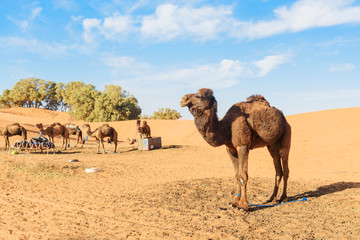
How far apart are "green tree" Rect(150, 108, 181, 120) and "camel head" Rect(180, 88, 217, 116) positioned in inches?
2243

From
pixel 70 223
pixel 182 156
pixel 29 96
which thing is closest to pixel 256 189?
pixel 70 223

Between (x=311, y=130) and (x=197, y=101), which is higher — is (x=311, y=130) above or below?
below

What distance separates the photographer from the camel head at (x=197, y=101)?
19.7ft

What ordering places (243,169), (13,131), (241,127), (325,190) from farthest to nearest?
1. (13,131)
2. (325,190)
3. (243,169)
4. (241,127)

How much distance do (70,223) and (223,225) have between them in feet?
11.5

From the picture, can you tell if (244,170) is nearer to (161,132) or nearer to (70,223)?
(70,223)

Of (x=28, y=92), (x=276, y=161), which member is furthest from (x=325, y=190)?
(x=28, y=92)

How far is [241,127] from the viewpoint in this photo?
6.42m

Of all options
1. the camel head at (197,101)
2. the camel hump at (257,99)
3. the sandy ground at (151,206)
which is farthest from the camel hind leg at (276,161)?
the camel head at (197,101)

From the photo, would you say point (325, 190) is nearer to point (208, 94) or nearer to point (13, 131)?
point (208, 94)

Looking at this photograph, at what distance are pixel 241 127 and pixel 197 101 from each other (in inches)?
50.8

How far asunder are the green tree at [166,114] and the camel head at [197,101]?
5698 cm

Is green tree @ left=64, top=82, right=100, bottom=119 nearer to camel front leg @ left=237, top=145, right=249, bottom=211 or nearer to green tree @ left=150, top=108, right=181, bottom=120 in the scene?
green tree @ left=150, top=108, right=181, bottom=120

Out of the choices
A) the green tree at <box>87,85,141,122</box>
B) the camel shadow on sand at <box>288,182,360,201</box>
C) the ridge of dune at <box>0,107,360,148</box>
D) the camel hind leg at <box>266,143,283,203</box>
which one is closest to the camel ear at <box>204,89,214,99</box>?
the camel hind leg at <box>266,143,283,203</box>
